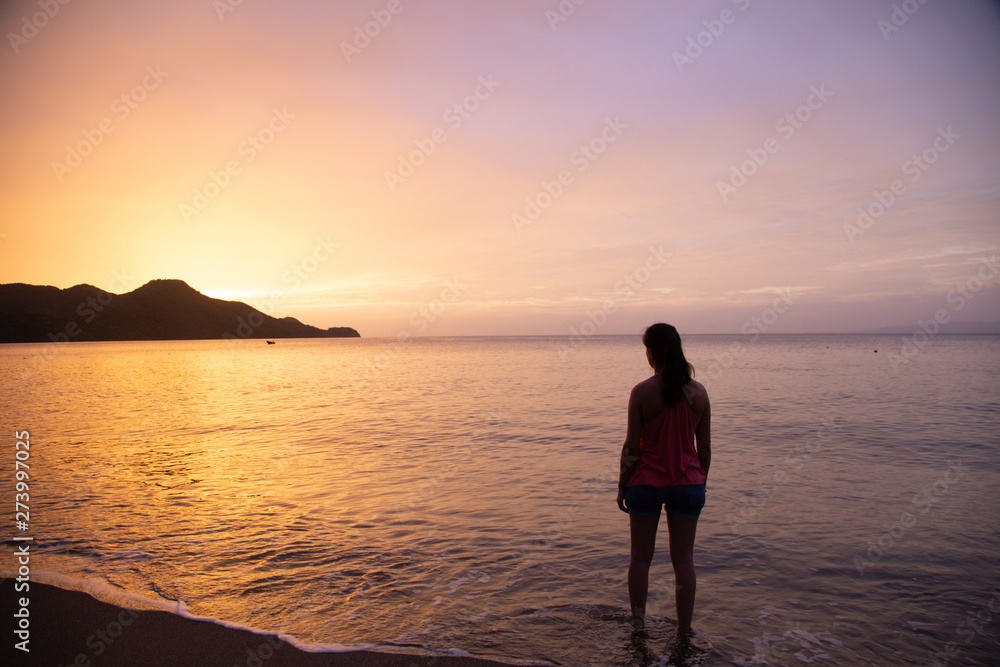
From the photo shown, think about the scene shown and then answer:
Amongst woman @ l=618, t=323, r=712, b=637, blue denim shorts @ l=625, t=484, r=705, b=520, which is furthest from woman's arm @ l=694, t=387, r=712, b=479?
blue denim shorts @ l=625, t=484, r=705, b=520

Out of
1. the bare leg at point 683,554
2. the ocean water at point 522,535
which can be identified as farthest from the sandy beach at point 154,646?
the bare leg at point 683,554

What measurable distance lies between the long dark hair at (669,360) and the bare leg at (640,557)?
3.49 ft

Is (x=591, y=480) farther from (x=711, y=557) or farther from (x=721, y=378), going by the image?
(x=721, y=378)

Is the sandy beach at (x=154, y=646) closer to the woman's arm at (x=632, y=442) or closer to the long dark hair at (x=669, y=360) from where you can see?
the woman's arm at (x=632, y=442)

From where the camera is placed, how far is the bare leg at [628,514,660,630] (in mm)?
Result: 4477

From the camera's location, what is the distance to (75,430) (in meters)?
16.9

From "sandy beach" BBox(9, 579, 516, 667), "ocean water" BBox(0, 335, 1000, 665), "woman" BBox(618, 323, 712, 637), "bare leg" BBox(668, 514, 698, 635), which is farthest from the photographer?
"ocean water" BBox(0, 335, 1000, 665)

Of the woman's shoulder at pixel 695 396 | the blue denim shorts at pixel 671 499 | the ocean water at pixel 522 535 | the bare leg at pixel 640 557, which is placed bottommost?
the ocean water at pixel 522 535

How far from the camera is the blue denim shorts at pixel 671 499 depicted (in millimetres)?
4328

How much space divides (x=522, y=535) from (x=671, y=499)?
12.6 ft

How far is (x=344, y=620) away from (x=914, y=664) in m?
5.14

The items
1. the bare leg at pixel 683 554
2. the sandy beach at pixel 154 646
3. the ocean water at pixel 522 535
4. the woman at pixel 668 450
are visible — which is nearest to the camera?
the sandy beach at pixel 154 646

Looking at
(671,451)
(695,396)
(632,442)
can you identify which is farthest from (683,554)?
(695,396)

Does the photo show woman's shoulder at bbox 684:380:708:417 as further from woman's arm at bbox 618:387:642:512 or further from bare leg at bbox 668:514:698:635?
bare leg at bbox 668:514:698:635
